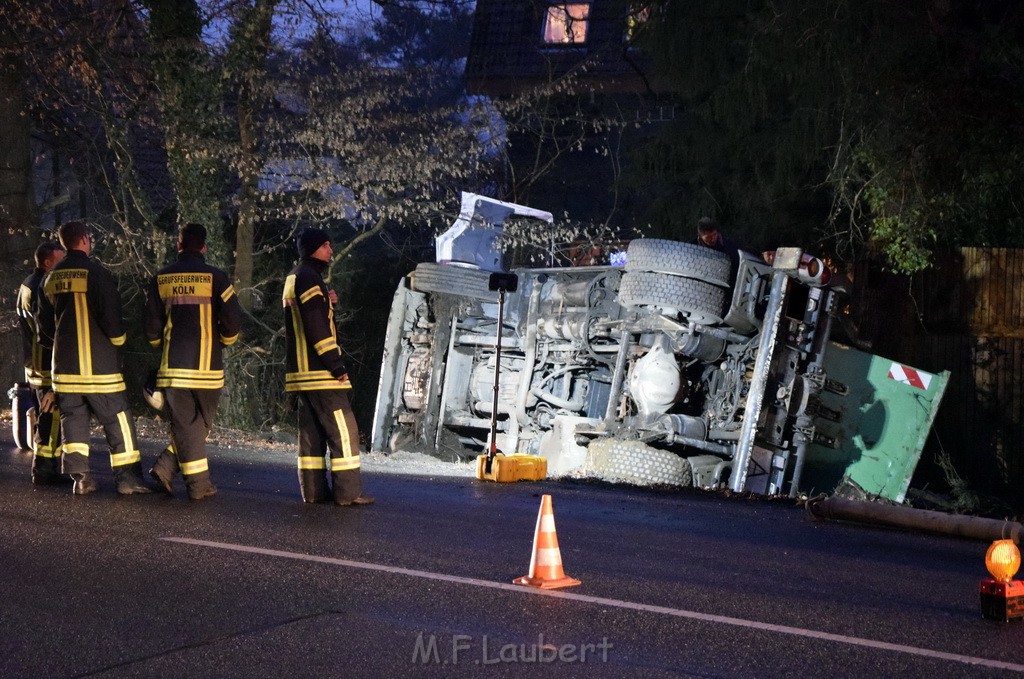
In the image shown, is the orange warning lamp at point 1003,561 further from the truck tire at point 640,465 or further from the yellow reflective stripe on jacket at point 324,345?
the truck tire at point 640,465

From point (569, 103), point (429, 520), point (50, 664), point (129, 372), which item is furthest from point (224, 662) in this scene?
point (569, 103)

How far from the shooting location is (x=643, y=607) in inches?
200

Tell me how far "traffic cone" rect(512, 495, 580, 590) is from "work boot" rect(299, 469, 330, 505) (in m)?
2.71

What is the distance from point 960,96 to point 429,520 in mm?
7361

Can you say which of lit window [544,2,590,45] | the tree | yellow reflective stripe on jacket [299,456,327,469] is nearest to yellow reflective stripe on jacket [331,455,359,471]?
yellow reflective stripe on jacket [299,456,327,469]

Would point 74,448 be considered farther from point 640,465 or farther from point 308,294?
point 640,465

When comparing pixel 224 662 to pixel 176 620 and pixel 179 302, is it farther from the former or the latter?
pixel 179 302

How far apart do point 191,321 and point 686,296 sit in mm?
4431

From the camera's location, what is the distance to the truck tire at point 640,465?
10.4 m

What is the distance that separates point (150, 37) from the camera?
54.6ft

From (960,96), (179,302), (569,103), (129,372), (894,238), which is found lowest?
(129,372)

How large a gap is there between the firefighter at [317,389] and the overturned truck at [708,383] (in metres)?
3.21
